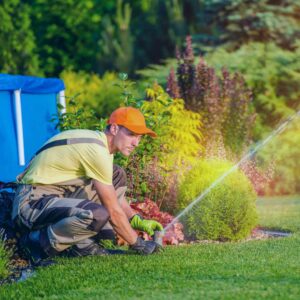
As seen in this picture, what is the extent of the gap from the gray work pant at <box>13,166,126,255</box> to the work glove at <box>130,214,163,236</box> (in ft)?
1.50

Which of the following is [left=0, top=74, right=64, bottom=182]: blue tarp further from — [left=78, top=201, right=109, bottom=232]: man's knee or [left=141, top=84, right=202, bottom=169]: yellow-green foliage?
[left=78, top=201, right=109, bottom=232]: man's knee

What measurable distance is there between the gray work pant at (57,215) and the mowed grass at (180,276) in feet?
0.73

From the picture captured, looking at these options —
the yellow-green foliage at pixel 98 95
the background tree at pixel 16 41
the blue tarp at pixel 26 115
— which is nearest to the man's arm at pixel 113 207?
the blue tarp at pixel 26 115

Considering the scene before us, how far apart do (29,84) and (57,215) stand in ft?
13.3

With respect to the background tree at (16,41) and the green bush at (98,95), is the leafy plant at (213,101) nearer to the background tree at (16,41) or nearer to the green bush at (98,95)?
the green bush at (98,95)

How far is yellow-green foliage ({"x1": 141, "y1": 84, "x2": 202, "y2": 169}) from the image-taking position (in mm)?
10547

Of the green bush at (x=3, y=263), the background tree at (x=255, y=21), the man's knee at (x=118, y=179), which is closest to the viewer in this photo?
the green bush at (x=3, y=263)

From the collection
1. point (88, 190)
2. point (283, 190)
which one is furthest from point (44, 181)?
point (283, 190)

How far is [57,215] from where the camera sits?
7.81 metres

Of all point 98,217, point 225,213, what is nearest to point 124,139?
point 98,217

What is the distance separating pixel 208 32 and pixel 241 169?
11.6 meters

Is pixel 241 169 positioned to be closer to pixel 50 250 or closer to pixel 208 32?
pixel 50 250

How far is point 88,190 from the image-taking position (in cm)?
837

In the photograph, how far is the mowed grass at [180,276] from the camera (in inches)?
256
